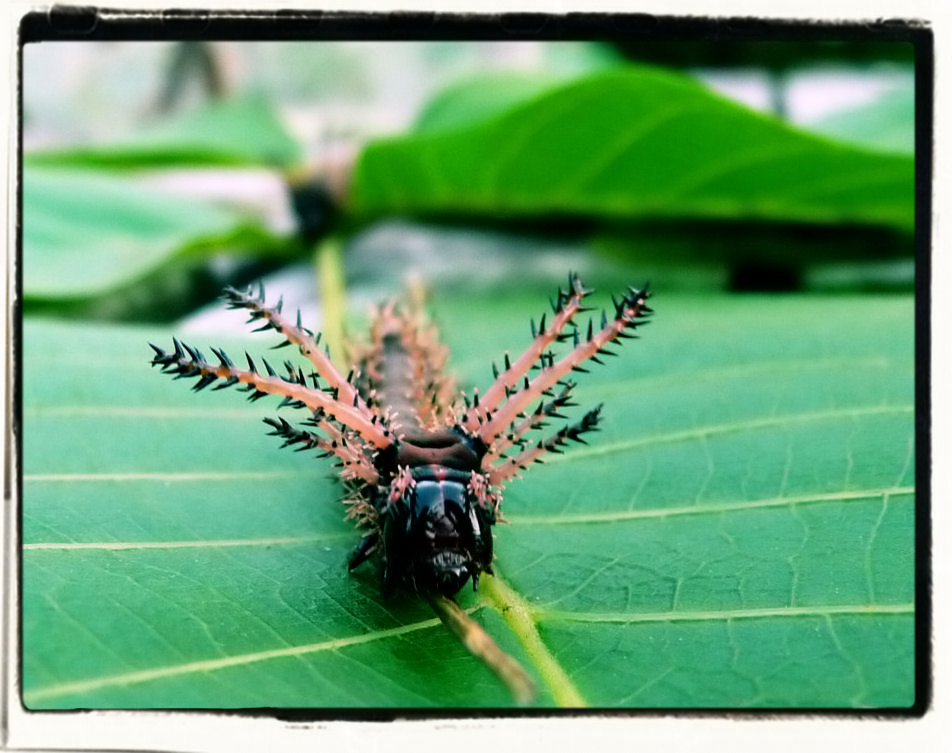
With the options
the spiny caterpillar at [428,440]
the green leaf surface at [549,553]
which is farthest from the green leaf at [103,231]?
the spiny caterpillar at [428,440]

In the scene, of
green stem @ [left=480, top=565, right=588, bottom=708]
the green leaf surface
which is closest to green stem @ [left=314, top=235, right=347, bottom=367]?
the green leaf surface

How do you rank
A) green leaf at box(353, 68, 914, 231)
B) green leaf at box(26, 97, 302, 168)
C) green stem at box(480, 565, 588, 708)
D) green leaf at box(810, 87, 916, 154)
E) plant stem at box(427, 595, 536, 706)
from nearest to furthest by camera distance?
plant stem at box(427, 595, 536, 706), green stem at box(480, 565, 588, 708), green leaf at box(353, 68, 914, 231), green leaf at box(810, 87, 916, 154), green leaf at box(26, 97, 302, 168)

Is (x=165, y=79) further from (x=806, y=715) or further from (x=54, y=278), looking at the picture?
(x=806, y=715)

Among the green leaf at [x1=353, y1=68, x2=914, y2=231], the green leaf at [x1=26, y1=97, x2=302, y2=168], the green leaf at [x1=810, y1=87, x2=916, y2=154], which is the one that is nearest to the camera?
the green leaf at [x1=353, y1=68, x2=914, y2=231]

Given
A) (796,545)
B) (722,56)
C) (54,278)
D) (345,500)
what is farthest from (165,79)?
(796,545)

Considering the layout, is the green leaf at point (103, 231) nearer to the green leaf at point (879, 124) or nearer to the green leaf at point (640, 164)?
the green leaf at point (640, 164)

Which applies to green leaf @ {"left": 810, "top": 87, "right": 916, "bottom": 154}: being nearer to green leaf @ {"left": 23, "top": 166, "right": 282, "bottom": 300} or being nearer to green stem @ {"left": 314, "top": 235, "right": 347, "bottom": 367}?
green stem @ {"left": 314, "top": 235, "right": 347, "bottom": 367}
